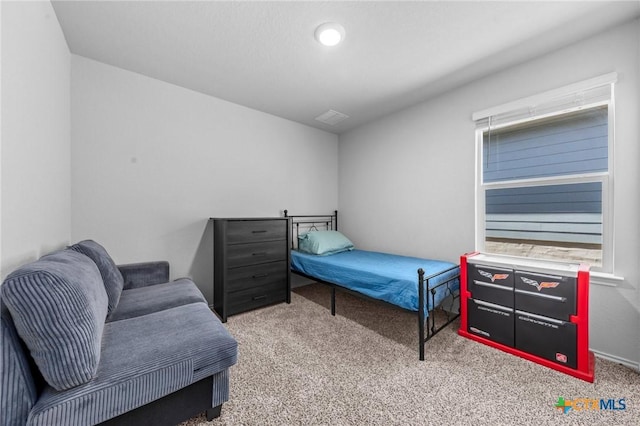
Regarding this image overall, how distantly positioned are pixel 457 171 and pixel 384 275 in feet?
5.00

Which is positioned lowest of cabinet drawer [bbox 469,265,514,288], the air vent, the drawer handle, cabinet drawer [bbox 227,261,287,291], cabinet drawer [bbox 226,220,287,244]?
cabinet drawer [bbox 227,261,287,291]

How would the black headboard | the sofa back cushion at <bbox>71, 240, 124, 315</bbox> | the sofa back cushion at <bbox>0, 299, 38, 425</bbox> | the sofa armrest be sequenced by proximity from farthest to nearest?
the black headboard, the sofa armrest, the sofa back cushion at <bbox>71, 240, 124, 315</bbox>, the sofa back cushion at <bbox>0, 299, 38, 425</bbox>

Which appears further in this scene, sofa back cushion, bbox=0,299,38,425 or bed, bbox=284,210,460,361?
bed, bbox=284,210,460,361

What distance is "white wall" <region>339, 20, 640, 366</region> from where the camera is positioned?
1827mm

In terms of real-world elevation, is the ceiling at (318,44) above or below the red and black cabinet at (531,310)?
above

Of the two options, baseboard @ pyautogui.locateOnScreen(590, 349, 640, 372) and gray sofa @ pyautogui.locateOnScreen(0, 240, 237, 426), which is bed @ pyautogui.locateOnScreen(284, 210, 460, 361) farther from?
gray sofa @ pyautogui.locateOnScreen(0, 240, 237, 426)

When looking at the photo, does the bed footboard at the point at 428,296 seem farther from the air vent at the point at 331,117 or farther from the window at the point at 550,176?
the air vent at the point at 331,117

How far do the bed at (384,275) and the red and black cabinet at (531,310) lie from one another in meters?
0.25

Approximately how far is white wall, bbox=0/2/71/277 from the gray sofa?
289 millimetres

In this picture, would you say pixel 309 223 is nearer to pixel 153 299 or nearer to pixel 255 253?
pixel 255 253

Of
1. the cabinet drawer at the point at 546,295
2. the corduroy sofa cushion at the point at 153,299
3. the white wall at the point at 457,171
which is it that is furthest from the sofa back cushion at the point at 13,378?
the white wall at the point at 457,171

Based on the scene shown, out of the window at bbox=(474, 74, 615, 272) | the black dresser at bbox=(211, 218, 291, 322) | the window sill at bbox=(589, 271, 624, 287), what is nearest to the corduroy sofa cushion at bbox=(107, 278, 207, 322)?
the black dresser at bbox=(211, 218, 291, 322)

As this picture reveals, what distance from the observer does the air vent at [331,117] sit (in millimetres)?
3479

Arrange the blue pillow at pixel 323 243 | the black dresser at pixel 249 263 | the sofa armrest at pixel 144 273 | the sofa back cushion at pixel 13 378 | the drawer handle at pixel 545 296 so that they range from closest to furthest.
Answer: the sofa back cushion at pixel 13 378
the drawer handle at pixel 545 296
the sofa armrest at pixel 144 273
the black dresser at pixel 249 263
the blue pillow at pixel 323 243
